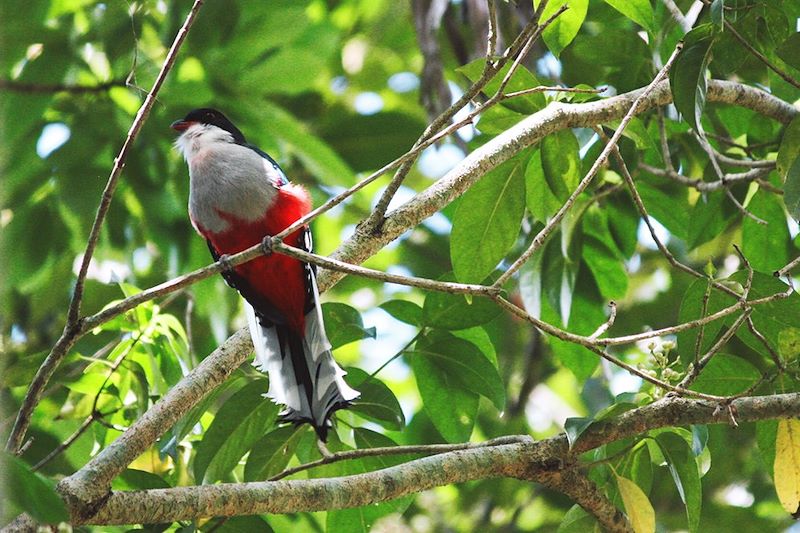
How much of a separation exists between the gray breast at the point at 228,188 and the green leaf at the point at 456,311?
92 centimetres

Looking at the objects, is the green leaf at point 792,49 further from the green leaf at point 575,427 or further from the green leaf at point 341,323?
the green leaf at point 341,323

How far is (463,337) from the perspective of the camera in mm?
3354

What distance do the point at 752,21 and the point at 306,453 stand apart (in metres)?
1.89

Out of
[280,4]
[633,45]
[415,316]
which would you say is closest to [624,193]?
[633,45]

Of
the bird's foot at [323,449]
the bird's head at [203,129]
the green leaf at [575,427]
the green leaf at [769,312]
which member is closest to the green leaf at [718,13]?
the green leaf at [769,312]

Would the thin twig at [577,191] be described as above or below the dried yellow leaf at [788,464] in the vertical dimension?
above

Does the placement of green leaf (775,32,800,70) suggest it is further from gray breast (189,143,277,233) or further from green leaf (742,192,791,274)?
gray breast (189,143,277,233)

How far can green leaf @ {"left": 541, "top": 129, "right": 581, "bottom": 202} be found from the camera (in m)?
3.12

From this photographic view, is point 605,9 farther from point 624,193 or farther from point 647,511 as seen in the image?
point 647,511

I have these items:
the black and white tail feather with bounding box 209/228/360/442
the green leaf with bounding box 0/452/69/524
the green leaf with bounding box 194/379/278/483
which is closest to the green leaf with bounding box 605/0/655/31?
the black and white tail feather with bounding box 209/228/360/442

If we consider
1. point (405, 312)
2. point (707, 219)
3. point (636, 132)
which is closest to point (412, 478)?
point (405, 312)

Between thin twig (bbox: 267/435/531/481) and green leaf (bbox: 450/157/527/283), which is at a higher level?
green leaf (bbox: 450/157/527/283)

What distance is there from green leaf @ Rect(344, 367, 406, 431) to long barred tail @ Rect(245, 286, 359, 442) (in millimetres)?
56

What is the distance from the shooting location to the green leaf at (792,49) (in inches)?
115
